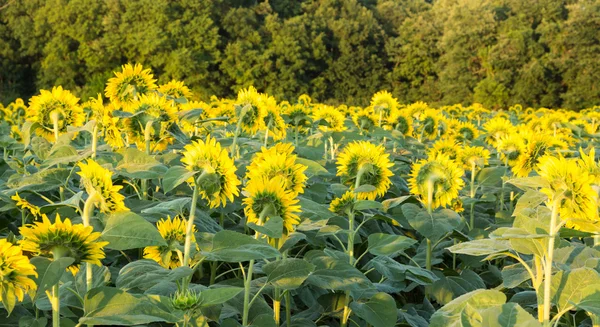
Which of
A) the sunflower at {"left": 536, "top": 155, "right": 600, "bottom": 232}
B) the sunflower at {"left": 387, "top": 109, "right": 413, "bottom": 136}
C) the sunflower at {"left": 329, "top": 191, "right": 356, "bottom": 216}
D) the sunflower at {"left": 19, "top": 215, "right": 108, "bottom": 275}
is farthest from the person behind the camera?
the sunflower at {"left": 387, "top": 109, "right": 413, "bottom": 136}

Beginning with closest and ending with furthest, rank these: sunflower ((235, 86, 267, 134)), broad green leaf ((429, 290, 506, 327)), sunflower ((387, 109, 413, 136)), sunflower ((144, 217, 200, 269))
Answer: broad green leaf ((429, 290, 506, 327))
sunflower ((144, 217, 200, 269))
sunflower ((235, 86, 267, 134))
sunflower ((387, 109, 413, 136))

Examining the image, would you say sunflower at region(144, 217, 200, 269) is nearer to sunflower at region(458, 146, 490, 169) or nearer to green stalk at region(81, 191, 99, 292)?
green stalk at region(81, 191, 99, 292)

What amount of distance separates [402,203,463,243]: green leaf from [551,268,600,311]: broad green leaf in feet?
2.60

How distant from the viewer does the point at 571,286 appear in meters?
1.17

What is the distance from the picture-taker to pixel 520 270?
62.1 inches

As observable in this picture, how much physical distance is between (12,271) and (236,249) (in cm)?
42

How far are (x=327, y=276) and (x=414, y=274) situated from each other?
41 centimetres

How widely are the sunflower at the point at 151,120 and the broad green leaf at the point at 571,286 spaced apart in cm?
132

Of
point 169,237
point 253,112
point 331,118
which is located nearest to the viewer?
point 169,237

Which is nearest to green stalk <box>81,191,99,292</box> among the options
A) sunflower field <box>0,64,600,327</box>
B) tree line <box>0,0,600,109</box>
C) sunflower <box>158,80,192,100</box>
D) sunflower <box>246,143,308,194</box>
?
sunflower field <box>0,64,600,327</box>

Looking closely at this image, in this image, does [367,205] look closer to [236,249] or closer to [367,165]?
[367,165]

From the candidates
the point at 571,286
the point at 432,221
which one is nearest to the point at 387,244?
the point at 432,221

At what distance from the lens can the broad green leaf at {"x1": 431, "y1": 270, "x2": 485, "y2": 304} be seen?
2064mm

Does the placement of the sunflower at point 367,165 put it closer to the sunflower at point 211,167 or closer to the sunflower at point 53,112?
the sunflower at point 211,167
